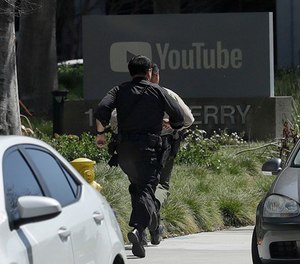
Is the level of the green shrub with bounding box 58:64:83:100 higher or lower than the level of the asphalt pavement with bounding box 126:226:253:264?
Answer: higher

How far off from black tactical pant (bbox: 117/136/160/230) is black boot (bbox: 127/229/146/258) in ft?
0.22

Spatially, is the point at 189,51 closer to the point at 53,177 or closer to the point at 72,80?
the point at 72,80

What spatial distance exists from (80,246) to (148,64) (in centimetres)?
462

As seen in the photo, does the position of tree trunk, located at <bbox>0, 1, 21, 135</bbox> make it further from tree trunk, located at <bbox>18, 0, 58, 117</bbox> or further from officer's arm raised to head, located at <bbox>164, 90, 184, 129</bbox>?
tree trunk, located at <bbox>18, 0, 58, 117</bbox>

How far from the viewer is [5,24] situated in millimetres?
13320

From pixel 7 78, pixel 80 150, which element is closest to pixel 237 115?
pixel 80 150

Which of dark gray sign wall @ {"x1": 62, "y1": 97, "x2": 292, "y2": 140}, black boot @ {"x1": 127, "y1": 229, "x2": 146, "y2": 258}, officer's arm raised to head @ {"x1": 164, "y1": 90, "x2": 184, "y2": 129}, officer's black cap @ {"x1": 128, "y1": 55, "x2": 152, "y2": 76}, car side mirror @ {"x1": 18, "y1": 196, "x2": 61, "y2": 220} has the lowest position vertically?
black boot @ {"x1": 127, "y1": 229, "x2": 146, "y2": 258}

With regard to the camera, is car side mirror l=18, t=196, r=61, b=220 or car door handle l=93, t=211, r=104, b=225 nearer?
car side mirror l=18, t=196, r=61, b=220

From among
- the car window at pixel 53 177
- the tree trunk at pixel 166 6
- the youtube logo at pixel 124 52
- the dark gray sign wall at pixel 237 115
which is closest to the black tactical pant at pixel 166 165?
the car window at pixel 53 177

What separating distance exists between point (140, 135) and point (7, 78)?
3842mm

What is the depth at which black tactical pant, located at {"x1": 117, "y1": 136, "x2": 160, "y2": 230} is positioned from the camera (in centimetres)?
1016

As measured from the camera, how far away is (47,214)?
5430 millimetres

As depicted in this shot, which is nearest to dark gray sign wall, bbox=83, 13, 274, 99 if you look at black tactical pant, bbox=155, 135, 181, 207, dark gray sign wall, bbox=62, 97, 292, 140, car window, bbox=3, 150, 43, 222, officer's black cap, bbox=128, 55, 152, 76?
dark gray sign wall, bbox=62, 97, 292, 140

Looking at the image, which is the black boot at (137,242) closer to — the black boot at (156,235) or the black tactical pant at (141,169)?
the black tactical pant at (141,169)
